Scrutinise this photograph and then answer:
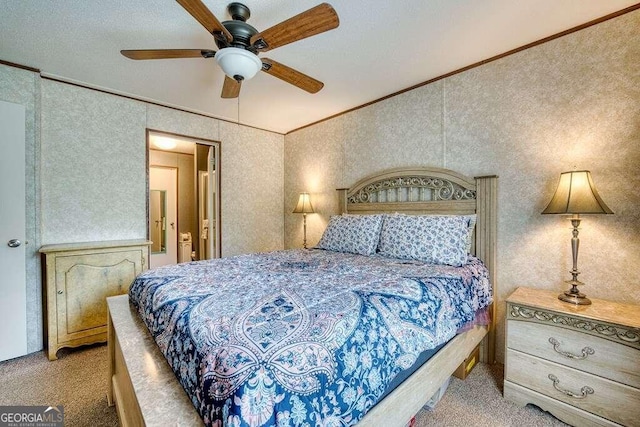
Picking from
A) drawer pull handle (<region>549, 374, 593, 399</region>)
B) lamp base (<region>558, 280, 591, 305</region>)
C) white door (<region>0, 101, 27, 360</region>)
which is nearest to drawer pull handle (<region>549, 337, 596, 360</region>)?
drawer pull handle (<region>549, 374, 593, 399</region>)

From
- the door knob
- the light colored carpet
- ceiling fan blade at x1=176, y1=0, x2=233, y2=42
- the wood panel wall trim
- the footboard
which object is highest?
Result: the wood panel wall trim

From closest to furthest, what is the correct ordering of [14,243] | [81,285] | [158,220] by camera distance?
[14,243], [81,285], [158,220]

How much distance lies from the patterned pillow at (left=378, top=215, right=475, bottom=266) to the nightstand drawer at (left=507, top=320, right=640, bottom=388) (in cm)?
57

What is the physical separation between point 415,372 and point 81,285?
Result: 9.29 feet

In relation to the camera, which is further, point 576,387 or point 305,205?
point 305,205

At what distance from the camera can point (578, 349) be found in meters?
1.56

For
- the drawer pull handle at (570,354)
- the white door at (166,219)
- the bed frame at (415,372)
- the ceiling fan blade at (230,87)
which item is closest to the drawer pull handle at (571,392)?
the drawer pull handle at (570,354)

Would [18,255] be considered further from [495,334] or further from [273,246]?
[495,334]

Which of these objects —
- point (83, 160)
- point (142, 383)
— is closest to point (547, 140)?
point (142, 383)

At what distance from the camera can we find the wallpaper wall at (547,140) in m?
1.74

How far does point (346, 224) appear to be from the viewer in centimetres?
283

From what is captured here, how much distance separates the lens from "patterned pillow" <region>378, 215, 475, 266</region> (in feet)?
6.84

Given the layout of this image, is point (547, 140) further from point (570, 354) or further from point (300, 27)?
point (300, 27)

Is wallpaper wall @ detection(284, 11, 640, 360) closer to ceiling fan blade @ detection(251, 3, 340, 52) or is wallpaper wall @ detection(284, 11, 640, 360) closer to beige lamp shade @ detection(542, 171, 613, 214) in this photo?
beige lamp shade @ detection(542, 171, 613, 214)
